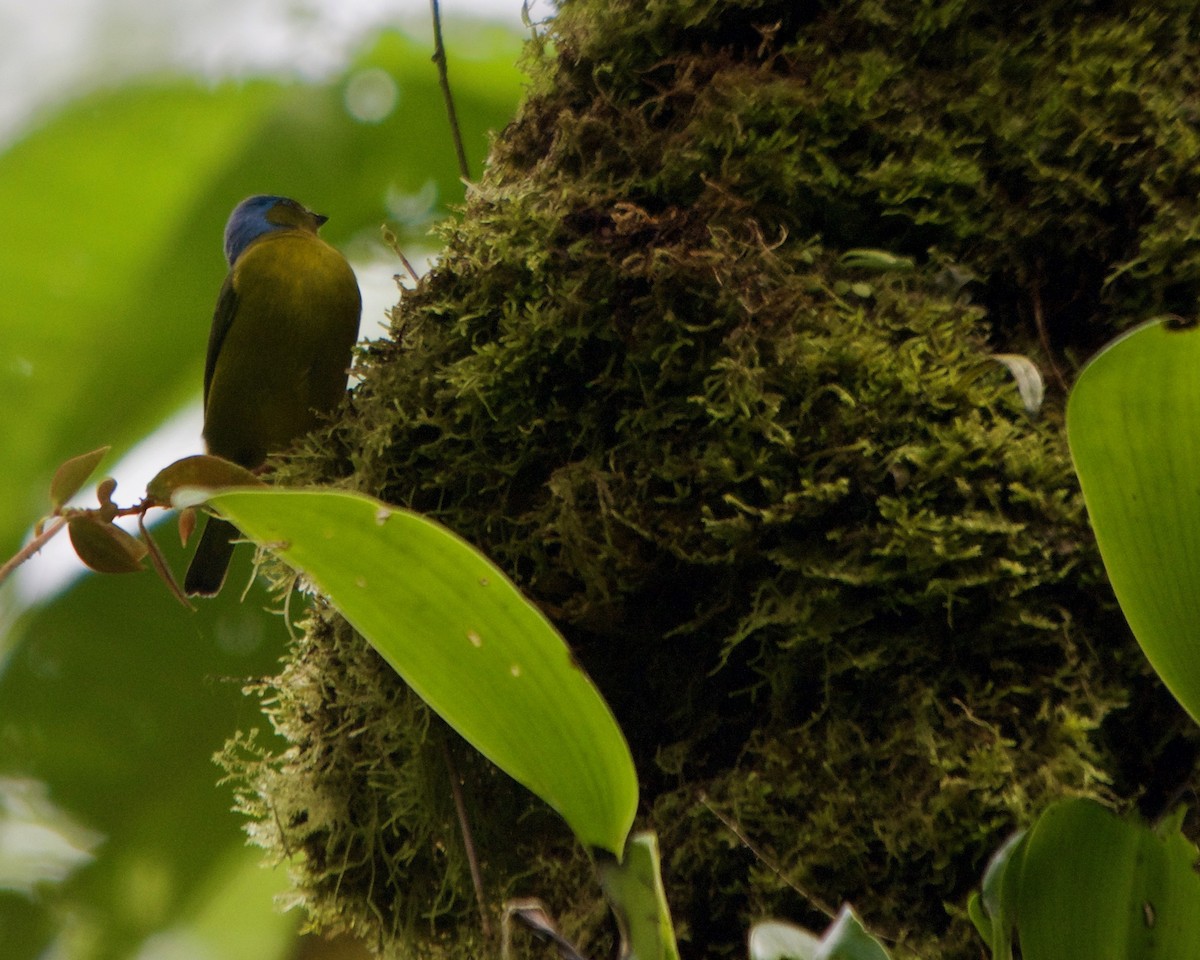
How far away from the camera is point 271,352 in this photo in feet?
7.72

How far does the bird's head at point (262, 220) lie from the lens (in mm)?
2650

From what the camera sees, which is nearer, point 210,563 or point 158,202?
point 210,563

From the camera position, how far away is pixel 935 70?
143 cm

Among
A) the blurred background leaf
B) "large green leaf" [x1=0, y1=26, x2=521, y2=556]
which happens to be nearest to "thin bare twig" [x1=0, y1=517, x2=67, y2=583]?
the blurred background leaf

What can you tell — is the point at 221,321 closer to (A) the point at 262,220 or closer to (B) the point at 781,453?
(A) the point at 262,220

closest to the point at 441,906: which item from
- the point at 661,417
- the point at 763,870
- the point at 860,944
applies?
the point at 763,870

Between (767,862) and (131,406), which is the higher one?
(131,406)

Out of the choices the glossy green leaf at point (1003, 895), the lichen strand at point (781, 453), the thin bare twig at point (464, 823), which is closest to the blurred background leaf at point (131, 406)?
the lichen strand at point (781, 453)

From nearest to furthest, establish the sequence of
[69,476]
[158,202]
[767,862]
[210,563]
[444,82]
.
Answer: [767,862] < [69,476] < [444,82] < [210,563] < [158,202]

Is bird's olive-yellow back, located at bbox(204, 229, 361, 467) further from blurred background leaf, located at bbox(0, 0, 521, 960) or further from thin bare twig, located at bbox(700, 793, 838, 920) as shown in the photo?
thin bare twig, located at bbox(700, 793, 838, 920)

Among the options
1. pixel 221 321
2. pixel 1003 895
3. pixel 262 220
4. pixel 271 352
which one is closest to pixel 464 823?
pixel 1003 895

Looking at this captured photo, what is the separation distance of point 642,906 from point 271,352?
6.07 feet

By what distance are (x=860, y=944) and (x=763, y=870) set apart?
0.38 m

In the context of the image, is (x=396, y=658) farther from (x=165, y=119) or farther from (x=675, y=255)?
(x=165, y=119)
